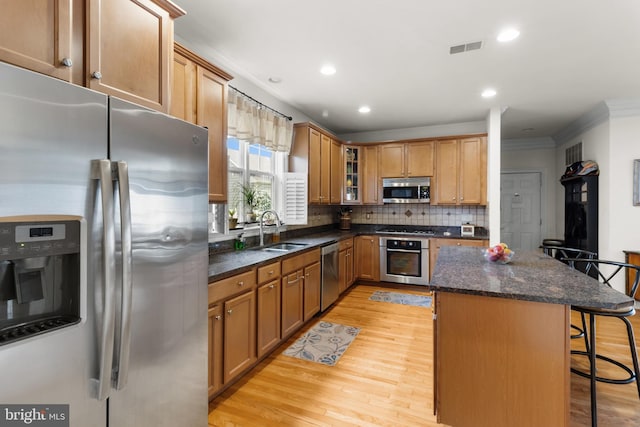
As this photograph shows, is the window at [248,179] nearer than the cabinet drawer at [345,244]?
Yes

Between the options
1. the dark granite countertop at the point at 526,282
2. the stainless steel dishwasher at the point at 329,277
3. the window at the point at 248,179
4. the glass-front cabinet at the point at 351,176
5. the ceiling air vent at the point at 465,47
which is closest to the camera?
the dark granite countertop at the point at 526,282

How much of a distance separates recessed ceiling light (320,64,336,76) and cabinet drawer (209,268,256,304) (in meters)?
2.14

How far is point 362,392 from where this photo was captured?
2248 mm

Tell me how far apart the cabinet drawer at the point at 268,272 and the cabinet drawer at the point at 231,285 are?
0.10 m

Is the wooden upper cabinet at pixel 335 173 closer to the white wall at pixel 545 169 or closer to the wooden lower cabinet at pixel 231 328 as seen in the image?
the wooden lower cabinet at pixel 231 328

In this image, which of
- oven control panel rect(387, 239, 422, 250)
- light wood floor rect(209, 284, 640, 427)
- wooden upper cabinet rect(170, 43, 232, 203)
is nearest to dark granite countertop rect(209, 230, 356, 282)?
wooden upper cabinet rect(170, 43, 232, 203)

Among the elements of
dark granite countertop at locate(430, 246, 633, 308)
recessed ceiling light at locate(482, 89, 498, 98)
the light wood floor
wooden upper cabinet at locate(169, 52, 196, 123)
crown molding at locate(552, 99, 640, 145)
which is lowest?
the light wood floor

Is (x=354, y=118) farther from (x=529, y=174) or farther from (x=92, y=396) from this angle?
(x=92, y=396)

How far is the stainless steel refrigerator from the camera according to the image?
0.92m

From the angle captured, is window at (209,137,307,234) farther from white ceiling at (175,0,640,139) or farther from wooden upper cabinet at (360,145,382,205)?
wooden upper cabinet at (360,145,382,205)

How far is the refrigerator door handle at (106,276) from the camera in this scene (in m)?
1.10

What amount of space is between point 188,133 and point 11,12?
0.69 meters

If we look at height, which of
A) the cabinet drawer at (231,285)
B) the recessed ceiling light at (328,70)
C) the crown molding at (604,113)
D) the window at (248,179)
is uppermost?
the recessed ceiling light at (328,70)

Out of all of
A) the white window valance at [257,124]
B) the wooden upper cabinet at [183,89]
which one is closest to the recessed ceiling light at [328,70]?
the white window valance at [257,124]
